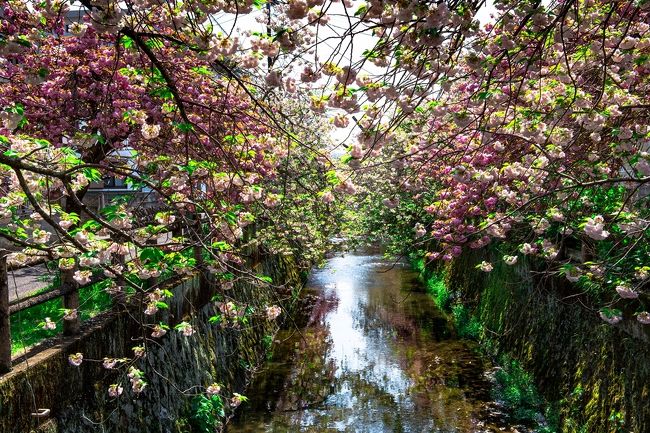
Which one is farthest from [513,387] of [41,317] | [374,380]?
[41,317]

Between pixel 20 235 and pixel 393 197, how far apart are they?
16.6 ft

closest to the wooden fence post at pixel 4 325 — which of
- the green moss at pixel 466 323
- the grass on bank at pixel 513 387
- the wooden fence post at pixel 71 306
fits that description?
the wooden fence post at pixel 71 306

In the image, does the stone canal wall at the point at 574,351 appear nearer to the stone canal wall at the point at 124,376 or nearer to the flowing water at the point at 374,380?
the flowing water at the point at 374,380

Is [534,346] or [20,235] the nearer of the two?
[20,235]

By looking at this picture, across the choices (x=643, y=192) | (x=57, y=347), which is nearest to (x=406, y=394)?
(x=643, y=192)

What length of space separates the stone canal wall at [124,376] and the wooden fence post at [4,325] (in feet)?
0.37

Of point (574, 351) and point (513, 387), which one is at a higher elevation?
point (574, 351)

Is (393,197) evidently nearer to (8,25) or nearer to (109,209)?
(109,209)

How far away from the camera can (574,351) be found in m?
9.38

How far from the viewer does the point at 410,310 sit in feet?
59.6

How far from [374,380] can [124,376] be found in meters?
6.13

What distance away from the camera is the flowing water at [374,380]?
375 inches

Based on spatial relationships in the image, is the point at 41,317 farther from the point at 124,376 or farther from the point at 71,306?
the point at 71,306

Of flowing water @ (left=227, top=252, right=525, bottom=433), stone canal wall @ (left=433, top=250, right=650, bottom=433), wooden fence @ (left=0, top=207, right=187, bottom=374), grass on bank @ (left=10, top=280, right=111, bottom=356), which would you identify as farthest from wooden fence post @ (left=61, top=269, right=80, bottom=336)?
stone canal wall @ (left=433, top=250, right=650, bottom=433)
